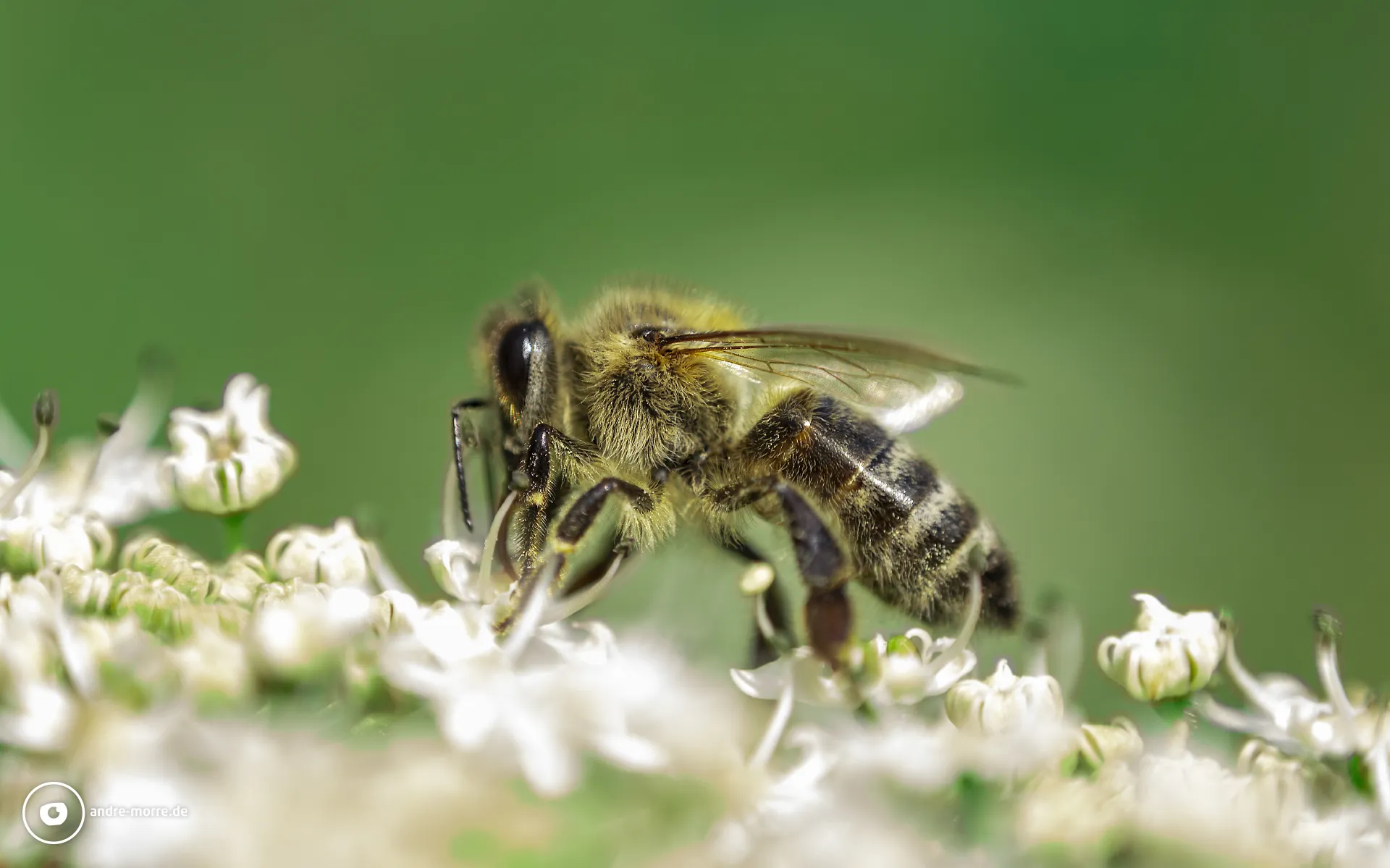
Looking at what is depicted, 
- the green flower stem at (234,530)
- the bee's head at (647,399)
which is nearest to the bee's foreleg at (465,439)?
the bee's head at (647,399)

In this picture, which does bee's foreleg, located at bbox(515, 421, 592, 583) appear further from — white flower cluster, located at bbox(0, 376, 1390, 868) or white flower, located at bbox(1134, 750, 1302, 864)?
white flower, located at bbox(1134, 750, 1302, 864)

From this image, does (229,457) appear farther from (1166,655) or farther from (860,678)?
(1166,655)

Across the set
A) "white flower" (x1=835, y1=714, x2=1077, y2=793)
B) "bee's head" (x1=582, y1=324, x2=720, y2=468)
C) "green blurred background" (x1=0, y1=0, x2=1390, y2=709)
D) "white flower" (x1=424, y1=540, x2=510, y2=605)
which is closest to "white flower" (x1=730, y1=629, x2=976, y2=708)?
"white flower" (x1=835, y1=714, x2=1077, y2=793)

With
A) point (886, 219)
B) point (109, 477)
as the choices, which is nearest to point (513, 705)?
point (109, 477)

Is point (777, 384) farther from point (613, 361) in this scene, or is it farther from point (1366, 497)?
point (1366, 497)

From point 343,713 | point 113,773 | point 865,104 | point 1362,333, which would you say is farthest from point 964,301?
point 113,773

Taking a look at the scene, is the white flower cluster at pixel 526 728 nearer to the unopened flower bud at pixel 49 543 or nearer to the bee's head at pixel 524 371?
the unopened flower bud at pixel 49 543
